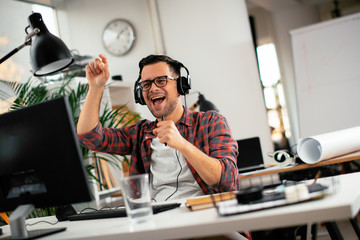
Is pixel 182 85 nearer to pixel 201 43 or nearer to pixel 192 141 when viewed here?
pixel 192 141

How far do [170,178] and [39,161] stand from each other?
66 cm

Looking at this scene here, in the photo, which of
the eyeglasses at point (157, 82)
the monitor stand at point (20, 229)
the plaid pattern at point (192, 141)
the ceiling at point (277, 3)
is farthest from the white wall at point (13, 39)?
the ceiling at point (277, 3)

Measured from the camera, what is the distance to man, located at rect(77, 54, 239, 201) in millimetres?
1633

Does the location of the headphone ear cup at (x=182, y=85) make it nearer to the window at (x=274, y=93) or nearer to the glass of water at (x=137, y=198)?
the glass of water at (x=137, y=198)

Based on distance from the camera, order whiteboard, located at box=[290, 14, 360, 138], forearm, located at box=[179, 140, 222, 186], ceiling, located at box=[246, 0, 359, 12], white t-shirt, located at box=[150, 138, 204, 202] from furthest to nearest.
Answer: ceiling, located at box=[246, 0, 359, 12]
whiteboard, located at box=[290, 14, 360, 138]
white t-shirt, located at box=[150, 138, 204, 202]
forearm, located at box=[179, 140, 222, 186]

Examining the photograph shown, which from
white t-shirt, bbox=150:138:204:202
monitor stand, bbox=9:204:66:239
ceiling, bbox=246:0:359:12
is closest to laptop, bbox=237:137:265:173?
white t-shirt, bbox=150:138:204:202

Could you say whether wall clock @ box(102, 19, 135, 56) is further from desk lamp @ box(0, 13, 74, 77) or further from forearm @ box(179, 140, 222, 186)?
forearm @ box(179, 140, 222, 186)

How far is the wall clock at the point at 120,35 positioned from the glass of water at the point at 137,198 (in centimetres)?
368

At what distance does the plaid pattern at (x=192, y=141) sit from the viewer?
64.8 inches

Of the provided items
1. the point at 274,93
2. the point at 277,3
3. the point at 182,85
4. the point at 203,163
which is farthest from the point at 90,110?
the point at 274,93

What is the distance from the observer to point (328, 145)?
2641mm

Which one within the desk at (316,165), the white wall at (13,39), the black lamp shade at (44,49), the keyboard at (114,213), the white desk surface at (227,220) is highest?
the white wall at (13,39)

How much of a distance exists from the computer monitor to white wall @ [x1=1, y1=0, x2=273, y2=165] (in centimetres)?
329

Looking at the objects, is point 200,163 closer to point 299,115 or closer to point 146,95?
point 146,95
